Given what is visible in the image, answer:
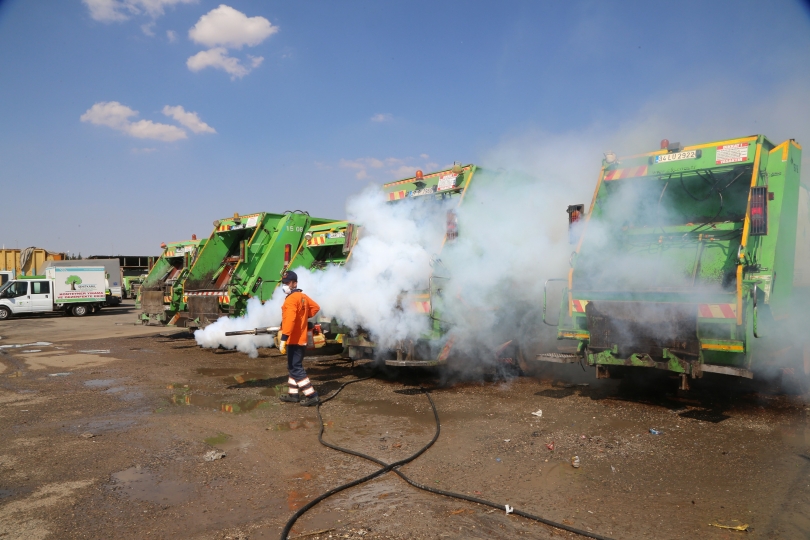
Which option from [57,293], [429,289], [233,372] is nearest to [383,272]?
[429,289]

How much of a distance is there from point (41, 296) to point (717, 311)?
24749mm

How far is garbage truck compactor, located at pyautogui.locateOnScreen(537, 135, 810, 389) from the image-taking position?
5.26 m

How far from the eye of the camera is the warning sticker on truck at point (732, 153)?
5.97 meters

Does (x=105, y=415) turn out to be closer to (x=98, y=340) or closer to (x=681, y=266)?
(x=681, y=266)

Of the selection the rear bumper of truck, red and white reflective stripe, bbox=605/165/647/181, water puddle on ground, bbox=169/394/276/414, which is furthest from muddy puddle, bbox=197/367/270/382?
red and white reflective stripe, bbox=605/165/647/181

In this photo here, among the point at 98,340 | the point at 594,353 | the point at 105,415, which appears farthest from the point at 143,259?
A: the point at 594,353

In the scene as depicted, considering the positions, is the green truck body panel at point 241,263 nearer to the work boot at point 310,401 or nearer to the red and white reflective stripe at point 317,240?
the red and white reflective stripe at point 317,240

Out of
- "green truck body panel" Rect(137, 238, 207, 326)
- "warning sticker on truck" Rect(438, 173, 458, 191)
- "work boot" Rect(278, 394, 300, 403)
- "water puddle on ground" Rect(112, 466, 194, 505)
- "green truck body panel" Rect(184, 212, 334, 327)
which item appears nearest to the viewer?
"water puddle on ground" Rect(112, 466, 194, 505)

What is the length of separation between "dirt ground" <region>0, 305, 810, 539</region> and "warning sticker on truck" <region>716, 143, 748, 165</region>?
2.76 metres

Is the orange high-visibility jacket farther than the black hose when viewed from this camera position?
Yes

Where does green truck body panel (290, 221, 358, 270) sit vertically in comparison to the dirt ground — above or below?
above

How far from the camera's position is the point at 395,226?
24.2 ft

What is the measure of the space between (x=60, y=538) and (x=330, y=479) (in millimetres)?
1725

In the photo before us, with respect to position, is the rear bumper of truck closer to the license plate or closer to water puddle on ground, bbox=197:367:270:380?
the license plate
